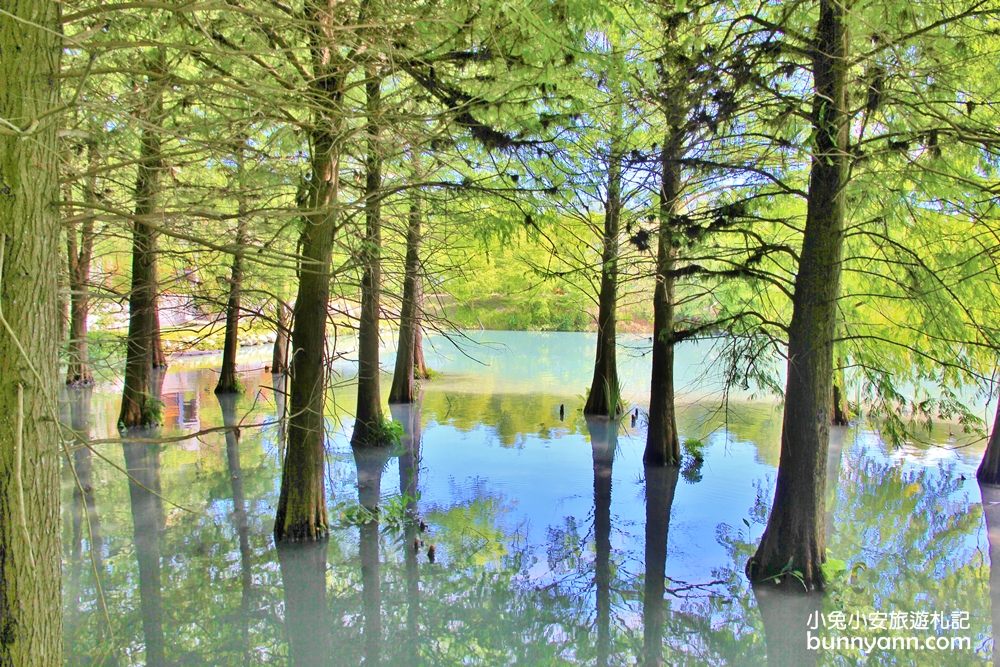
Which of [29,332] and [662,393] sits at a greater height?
[29,332]

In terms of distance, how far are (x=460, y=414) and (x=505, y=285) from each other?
4.54m

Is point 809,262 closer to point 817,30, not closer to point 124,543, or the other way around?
point 817,30

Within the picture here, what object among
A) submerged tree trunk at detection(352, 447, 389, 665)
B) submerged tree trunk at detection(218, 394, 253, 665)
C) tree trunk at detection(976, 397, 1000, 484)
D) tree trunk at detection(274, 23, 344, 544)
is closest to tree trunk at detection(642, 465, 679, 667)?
submerged tree trunk at detection(352, 447, 389, 665)

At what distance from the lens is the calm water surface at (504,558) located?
15.7 ft

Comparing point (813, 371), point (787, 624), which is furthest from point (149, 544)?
point (813, 371)

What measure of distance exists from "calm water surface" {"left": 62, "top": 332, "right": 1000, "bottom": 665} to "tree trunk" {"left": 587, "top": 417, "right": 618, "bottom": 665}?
3cm

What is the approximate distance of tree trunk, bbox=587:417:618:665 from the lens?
5.03 m

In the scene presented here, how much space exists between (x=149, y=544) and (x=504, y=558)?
3469mm

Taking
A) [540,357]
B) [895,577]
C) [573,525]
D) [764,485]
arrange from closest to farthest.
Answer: [895,577] < [573,525] < [764,485] < [540,357]

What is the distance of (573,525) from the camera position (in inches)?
288

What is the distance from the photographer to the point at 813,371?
5402 millimetres

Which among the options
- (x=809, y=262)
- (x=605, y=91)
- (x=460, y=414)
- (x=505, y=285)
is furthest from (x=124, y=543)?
(x=505, y=285)

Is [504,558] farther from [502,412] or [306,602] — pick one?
[502,412]

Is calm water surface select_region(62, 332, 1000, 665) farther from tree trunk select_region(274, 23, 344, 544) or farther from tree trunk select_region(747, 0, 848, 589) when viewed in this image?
tree trunk select_region(747, 0, 848, 589)
